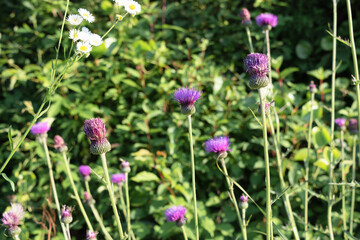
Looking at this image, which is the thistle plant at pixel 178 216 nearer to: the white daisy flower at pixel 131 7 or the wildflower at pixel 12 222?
the wildflower at pixel 12 222

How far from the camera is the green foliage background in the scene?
201cm

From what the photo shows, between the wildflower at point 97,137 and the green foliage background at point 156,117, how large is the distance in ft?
2.77

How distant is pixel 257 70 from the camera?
1.05m

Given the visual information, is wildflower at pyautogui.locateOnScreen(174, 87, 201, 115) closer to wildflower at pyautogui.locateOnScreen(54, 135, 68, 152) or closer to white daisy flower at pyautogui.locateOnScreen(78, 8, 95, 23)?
white daisy flower at pyautogui.locateOnScreen(78, 8, 95, 23)

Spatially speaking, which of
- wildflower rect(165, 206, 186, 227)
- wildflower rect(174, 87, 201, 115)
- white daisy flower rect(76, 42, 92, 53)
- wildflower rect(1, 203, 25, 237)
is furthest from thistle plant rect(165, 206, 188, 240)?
white daisy flower rect(76, 42, 92, 53)

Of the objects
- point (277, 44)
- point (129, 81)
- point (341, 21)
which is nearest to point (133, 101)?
point (129, 81)

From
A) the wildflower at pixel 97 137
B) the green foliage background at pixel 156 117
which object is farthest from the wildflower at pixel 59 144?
the wildflower at pixel 97 137

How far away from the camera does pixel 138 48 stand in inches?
91.4

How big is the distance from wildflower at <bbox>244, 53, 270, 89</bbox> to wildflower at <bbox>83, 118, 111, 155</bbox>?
472mm

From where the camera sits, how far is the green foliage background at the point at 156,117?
6.60 feet

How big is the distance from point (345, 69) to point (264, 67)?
2.11 m

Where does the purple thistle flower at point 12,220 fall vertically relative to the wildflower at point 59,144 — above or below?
below

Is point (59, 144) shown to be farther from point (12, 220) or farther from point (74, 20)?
point (74, 20)

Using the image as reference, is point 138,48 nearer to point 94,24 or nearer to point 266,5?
point 94,24
